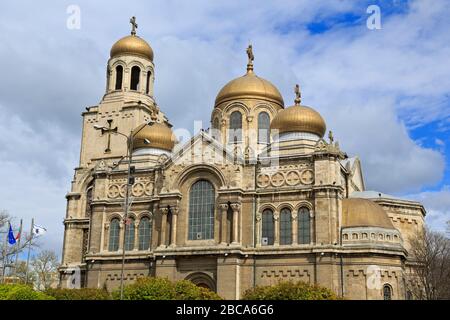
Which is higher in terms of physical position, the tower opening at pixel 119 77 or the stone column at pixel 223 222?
the tower opening at pixel 119 77

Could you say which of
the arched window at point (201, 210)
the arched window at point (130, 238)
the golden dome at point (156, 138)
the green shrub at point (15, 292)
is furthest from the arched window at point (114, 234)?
the green shrub at point (15, 292)

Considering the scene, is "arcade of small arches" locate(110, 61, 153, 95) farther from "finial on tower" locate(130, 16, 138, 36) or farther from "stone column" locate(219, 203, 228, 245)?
"stone column" locate(219, 203, 228, 245)

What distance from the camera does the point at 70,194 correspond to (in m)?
54.8

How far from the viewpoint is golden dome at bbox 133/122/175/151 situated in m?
51.1

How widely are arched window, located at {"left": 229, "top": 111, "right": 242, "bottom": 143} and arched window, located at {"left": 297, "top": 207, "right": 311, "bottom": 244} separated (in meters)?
11.9

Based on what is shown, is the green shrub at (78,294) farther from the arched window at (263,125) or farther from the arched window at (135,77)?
the arched window at (135,77)

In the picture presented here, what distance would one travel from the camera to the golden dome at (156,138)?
168ft

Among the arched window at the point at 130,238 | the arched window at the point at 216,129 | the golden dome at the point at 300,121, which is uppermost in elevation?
the arched window at the point at 216,129

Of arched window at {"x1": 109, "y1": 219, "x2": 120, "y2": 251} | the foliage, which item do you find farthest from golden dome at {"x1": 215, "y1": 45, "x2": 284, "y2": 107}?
the foliage

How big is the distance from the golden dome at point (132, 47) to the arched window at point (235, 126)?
12.2 m

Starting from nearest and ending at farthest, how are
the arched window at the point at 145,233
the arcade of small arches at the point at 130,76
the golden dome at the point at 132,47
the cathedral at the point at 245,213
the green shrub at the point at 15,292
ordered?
the green shrub at the point at 15,292 → the cathedral at the point at 245,213 → the arched window at the point at 145,233 → the arcade of small arches at the point at 130,76 → the golden dome at the point at 132,47

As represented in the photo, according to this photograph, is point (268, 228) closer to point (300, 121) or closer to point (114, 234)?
point (300, 121)

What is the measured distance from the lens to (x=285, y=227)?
4275 cm
